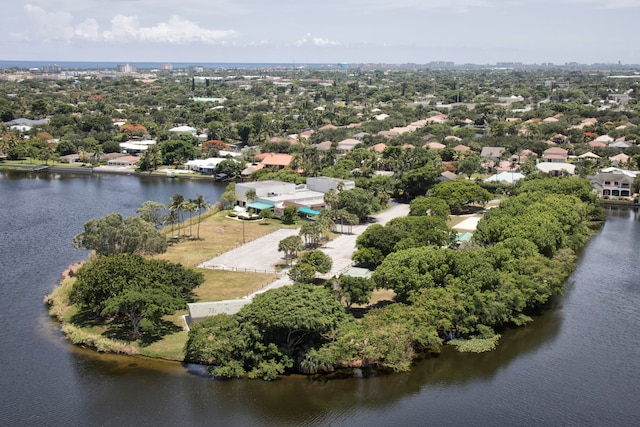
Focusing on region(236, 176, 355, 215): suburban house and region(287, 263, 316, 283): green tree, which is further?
region(236, 176, 355, 215): suburban house

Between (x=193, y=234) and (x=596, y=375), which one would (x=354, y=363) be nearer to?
(x=596, y=375)

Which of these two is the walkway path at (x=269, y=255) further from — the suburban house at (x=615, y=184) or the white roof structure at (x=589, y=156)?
the white roof structure at (x=589, y=156)

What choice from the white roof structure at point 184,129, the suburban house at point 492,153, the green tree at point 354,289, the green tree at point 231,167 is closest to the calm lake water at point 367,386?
the green tree at point 354,289

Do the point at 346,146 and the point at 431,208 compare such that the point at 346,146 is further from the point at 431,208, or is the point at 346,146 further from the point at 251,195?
the point at 431,208

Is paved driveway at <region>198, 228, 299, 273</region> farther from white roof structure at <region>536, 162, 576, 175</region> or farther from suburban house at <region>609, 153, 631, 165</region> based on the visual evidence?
suburban house at <region>609, 153, 631, 165</region>

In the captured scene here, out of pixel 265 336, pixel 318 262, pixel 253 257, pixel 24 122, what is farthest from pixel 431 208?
pixel 24 122

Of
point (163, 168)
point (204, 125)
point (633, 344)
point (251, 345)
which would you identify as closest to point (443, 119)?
point (204, 125)

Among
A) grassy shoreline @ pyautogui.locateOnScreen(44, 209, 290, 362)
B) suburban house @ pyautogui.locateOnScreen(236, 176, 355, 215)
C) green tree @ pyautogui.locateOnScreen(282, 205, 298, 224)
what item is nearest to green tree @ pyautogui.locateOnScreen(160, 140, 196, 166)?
suburban house @ pyautogui.locateOnScreen(236, 176, 355, 215)
